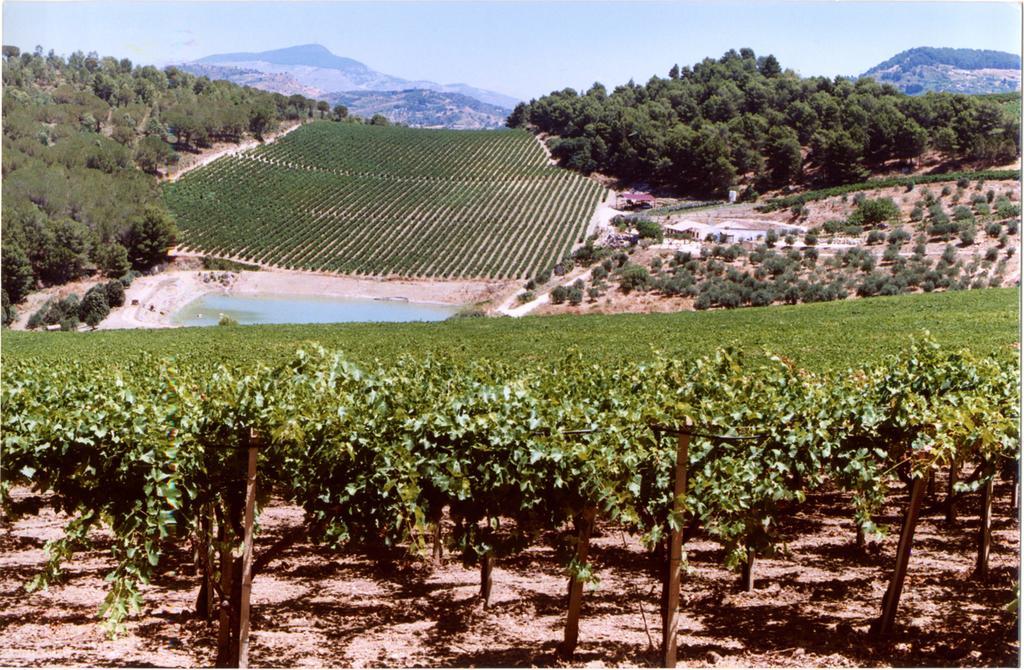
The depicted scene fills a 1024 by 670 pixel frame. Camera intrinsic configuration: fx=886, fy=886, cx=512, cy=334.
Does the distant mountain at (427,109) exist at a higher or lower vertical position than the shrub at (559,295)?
higher

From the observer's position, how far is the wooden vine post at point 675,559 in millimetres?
6312

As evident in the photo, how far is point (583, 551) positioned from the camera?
6.79 metres

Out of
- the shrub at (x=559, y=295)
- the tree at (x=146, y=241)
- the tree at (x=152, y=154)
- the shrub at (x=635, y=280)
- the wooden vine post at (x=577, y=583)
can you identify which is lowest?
the wooden vine post at (x=577, y=583)

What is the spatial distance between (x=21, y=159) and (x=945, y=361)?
244 ft

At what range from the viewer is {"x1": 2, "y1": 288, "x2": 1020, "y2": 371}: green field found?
23344mm

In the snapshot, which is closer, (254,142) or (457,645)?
(457,645)

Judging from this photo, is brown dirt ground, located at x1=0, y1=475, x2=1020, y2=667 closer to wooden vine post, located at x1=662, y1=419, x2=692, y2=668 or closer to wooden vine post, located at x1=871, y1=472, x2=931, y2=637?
wooden vine post, located at x1=871, y1=472, x2=931, y2=637

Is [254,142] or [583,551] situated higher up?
[254,142]

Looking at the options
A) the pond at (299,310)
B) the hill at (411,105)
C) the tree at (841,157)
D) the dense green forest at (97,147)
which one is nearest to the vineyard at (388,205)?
the dense green forest at (97,147)

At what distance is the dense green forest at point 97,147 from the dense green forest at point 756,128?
40.1 m

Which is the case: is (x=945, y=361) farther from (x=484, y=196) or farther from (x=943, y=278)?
(x=484, y=196)

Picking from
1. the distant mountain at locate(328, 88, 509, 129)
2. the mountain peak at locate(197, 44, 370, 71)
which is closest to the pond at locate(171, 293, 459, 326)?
the mountain peak at locate(197, 44, 370, 71)

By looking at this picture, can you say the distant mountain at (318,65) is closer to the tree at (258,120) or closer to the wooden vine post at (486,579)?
the wooden vine post at (486,579)

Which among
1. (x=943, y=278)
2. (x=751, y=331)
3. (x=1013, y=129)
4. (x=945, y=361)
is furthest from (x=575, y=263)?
(x=945, y=361)
